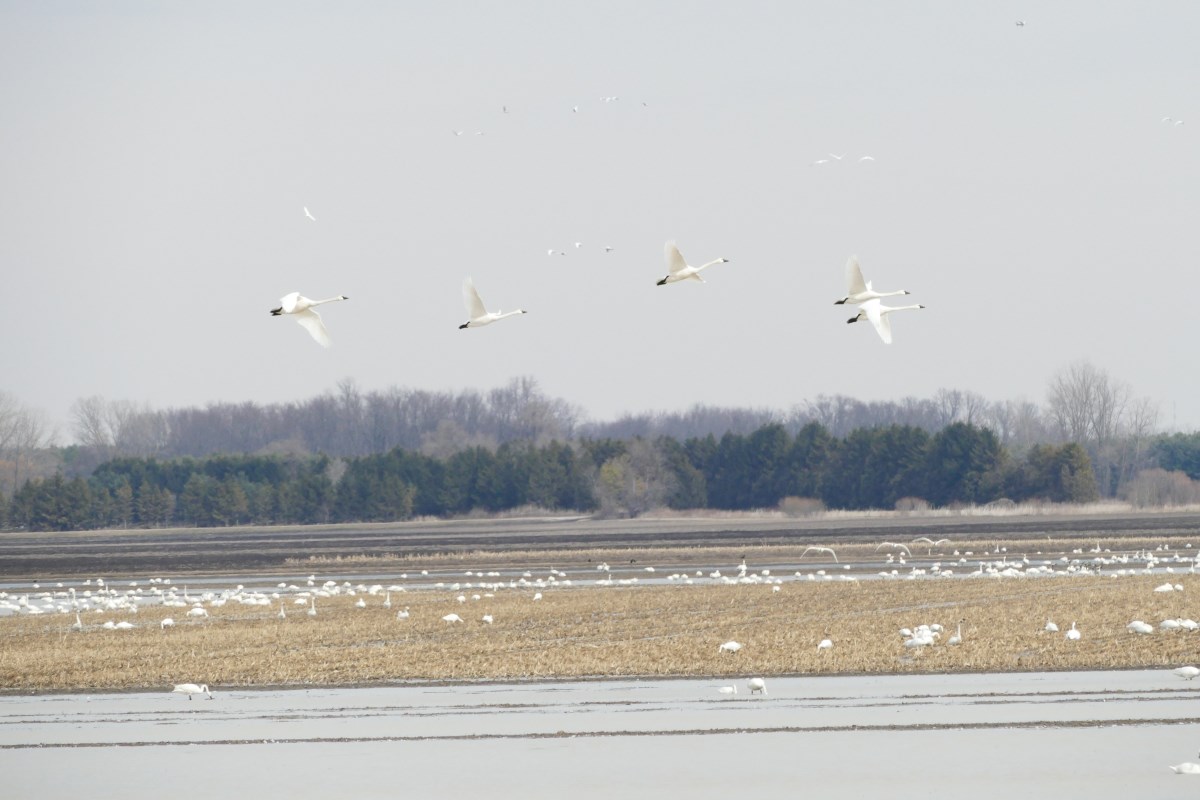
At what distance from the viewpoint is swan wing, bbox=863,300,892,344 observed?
26478mm

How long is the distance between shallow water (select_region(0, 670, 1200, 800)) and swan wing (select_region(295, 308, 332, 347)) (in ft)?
18.5

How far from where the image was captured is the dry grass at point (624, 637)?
22.2 m

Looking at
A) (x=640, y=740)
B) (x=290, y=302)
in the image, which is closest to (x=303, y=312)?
(x=290, y=302)

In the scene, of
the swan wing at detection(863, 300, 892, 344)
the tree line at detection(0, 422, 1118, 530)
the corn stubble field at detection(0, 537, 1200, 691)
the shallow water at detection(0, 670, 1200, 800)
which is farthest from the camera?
the tree line at detection(0, 422, 1118, 530)

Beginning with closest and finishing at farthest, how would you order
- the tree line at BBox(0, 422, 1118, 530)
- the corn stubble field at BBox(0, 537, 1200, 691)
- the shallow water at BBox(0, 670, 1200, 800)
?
the shallow water at BBox(0, 670, 1200, 800) → the corn stubble field at BBox(0, 537, 1200, 691) → the tree line at BBox(0, 422, 1118, 530)

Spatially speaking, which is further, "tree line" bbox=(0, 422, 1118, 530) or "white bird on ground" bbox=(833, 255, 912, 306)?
"tree line" bbox=(0, 422, 1118, 530)

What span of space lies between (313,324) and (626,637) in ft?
23.8

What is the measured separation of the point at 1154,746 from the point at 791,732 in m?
3.53

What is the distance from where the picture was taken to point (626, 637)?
26391mm

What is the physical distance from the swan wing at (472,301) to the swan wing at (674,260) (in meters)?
3.25

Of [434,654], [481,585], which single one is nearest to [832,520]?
[481,585]

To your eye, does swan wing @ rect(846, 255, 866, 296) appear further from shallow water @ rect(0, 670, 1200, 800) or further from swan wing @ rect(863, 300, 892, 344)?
shallow water @ rect(0, 670, 1200, 800)

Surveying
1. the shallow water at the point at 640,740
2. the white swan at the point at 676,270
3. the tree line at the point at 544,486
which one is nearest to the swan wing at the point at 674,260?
the white swan at the point at 676,270

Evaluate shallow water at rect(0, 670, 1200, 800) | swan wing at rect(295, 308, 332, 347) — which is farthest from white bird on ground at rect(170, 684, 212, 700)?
swan wing at rect(295, 308, 332, 347)
